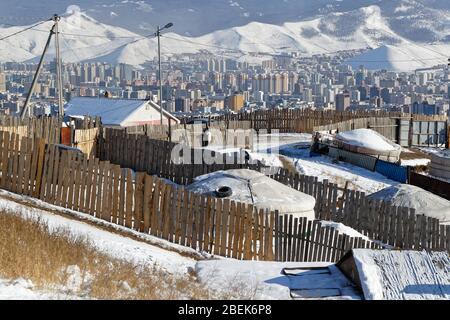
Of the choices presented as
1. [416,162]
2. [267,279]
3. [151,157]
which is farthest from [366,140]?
[267,279]

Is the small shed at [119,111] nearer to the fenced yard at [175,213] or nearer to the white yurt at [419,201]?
the white yurt at [419,201]

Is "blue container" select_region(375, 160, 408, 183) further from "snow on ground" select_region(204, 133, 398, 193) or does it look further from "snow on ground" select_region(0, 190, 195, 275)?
"snow on ground" select_region(0, 190, 195, 275)

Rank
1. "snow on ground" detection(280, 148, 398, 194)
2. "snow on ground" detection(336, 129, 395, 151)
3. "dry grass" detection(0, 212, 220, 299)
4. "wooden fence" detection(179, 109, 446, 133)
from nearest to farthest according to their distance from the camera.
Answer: "dry grass" detection(0, 212, 220, 299) → "snow on ground" detection(280, 148, 398, 194) → "snow on ground" detection(336, 129, 395, 151) → "wooden fence" detection(179, 109, 446, 133)

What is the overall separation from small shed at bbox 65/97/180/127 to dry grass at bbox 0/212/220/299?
35.8 meters

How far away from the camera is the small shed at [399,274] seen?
9.50m

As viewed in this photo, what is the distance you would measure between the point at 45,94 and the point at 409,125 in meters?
139

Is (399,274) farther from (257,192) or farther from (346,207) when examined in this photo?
(346,207)

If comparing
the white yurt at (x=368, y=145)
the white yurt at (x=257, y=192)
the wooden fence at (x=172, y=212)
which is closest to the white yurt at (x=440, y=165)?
the white yurt at (x=368, y=145)

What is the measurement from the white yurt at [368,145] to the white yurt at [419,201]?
13908 millimetres

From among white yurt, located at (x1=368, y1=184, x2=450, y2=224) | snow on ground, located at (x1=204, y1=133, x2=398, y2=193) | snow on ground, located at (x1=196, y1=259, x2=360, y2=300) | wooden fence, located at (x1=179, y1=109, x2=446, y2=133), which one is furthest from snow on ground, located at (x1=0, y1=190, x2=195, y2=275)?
wooden fence, located at (x1=179, y1=109, x2=446, y2=133)

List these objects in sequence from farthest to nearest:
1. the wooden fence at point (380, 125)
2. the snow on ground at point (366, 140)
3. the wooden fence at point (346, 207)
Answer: the wooden fence at point (380, 125) < the snow on ground at point (366, 140) < the wooden fence at point (346, 207)

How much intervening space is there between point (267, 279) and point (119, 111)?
39.4m

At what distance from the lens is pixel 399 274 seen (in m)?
9.90

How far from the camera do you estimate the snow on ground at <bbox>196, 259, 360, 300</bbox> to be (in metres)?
9.85
